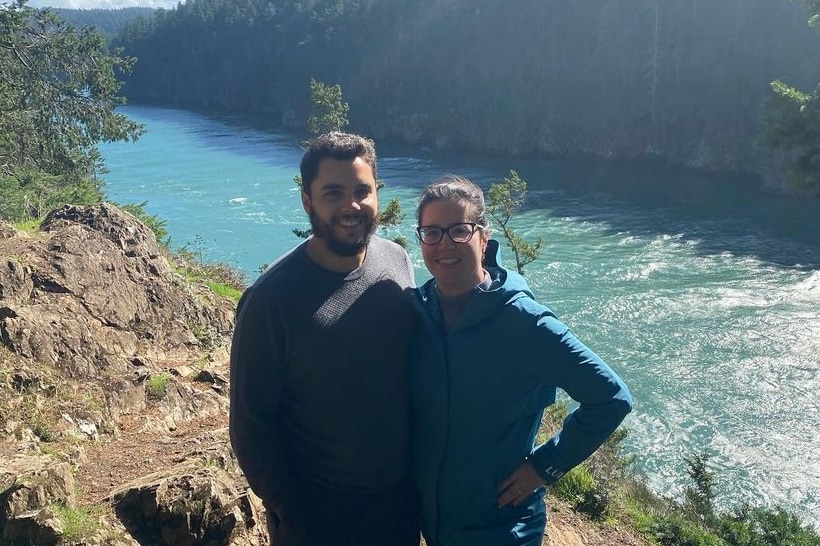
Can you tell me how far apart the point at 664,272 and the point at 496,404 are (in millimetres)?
23455

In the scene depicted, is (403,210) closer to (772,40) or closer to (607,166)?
(607,166)

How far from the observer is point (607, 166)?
1807 inches

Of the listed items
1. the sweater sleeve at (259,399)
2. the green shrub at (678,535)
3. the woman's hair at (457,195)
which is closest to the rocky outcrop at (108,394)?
the sweater sleeve at (259,399)

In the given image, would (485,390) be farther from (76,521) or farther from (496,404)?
(76,521)

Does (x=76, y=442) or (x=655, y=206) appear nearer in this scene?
(x=76, y=442)

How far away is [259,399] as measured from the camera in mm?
2744

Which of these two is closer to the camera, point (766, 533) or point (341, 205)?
point (341, 205)

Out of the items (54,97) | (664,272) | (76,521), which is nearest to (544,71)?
(664,272)

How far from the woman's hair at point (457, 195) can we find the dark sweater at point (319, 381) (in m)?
0.37

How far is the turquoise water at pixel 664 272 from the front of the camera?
47.4 feet

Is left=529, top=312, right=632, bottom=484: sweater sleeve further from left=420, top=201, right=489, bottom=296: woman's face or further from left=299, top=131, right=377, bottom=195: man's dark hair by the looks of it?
left=299, top=131, right=377, bottom=195: man's dark hair

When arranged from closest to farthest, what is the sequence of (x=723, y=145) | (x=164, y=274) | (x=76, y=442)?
1. (x=76, y=442)
2. (x=164, y=274)
3. (x=723, y=145)

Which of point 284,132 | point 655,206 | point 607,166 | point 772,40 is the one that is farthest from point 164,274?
point 284,132

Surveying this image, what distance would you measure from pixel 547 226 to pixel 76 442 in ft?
88.5
